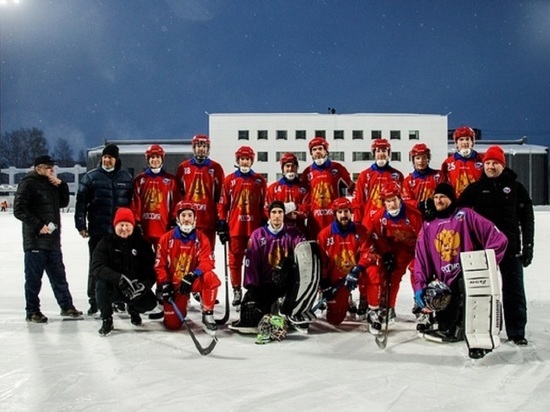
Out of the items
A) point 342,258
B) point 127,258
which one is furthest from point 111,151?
point 342,258

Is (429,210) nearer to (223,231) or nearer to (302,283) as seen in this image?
(302,283)

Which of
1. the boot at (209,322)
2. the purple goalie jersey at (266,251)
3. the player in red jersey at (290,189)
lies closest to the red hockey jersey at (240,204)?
the player in red jersey at (290,189)

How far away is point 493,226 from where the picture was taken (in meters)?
3.50

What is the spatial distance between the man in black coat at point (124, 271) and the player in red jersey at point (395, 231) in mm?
1755

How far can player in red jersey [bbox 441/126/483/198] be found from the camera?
4.54 m

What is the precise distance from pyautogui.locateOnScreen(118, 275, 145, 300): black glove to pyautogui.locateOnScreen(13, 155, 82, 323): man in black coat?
0.73 m

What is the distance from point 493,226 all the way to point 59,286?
3.30m

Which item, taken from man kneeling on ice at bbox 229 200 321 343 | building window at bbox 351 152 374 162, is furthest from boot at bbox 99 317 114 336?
building window at bbox 351 152 374 162

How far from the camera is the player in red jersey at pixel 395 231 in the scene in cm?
423

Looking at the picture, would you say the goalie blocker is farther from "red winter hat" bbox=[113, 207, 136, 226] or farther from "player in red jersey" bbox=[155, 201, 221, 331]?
"red winter hat" bbox=[113, 207, 136, 226]

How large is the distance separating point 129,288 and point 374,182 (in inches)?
86.3

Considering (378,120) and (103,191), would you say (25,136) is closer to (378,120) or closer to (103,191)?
(378,120)

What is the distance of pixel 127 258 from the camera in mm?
4133

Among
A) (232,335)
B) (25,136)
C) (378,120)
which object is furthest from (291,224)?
(25,136)
